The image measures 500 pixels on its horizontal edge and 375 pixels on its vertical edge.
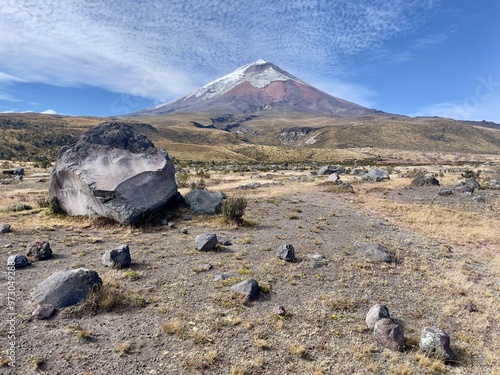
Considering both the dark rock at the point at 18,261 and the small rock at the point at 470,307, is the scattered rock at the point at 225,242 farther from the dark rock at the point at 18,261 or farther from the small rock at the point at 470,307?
the small rock at the point at 470,307

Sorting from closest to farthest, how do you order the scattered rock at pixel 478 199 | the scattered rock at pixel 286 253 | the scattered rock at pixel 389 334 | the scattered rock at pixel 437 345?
the scattered rock at pixel 437 345 → the scattered rock at pixel 389 334 → the scattered rock at pixel 286 253 → the scattered rock at pixel 478 199

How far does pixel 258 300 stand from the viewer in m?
7.78

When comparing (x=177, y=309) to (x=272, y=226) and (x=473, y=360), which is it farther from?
(x=272, y=226)

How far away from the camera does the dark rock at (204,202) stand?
16.5 metres

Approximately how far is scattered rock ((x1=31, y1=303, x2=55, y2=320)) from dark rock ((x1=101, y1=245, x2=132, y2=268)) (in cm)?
245

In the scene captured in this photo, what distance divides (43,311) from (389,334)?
22.3 ft

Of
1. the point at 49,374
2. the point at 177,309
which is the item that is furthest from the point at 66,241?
the point at 49,374

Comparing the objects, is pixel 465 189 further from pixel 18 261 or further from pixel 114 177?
pixel 18 261

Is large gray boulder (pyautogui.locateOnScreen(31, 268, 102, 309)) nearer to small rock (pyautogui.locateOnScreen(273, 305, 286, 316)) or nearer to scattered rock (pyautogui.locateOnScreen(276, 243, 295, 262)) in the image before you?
small rock (pyautogui.locateOnScreen(273, 305, 286, 316))

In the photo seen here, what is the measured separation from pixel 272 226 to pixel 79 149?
970cm

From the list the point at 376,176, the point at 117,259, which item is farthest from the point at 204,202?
the point at 376,176

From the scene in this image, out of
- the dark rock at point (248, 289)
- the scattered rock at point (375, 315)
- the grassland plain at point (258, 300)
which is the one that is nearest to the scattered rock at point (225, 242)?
the grassland plain at point (258, 300)

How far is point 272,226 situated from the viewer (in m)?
14.8

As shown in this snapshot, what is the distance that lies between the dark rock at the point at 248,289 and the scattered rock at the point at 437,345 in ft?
11.6
